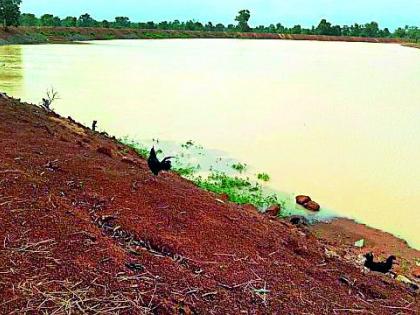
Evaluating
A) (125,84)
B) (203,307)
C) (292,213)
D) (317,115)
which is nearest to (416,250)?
(292,213)

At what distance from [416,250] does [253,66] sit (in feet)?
71.3

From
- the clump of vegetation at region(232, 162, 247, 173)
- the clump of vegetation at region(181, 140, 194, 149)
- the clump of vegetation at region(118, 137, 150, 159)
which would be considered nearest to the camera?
the clump of vegetation at region(232, 162, 247, 173)

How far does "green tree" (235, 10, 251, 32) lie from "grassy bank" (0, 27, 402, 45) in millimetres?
1749

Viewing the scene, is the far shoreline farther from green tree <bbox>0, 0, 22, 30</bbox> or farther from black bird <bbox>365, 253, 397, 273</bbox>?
black bird <bbox>365, 253, 397, 273</bbox>

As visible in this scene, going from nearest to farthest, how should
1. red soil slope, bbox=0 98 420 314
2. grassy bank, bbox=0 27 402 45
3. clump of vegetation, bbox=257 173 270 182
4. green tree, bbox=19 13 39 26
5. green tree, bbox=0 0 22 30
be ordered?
red soil slope, bbox=0 98 420 314
clump of vegetation, bbox=257 173 270 182
green tree, bbox=0 0 22 30
grassy bank, bbox=0 27 402 45
green tree, bbox=19 13 39 26

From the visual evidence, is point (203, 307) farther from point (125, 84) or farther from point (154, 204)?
point (125, 84)

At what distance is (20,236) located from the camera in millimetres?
2842

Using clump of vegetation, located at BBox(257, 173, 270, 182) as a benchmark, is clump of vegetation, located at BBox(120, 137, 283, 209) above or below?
above

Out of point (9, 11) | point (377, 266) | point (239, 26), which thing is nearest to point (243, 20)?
point (239, 26)

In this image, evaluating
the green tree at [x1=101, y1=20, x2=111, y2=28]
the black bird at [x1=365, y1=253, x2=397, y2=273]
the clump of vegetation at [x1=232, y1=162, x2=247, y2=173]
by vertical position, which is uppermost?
the black bird at [x1=365, y1=253, x2=397, y2=273]

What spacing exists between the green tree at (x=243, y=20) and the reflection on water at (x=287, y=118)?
4841cm

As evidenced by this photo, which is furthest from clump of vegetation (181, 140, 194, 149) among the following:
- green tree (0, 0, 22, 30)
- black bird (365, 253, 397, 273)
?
green tree (0, 0, 22, 30)

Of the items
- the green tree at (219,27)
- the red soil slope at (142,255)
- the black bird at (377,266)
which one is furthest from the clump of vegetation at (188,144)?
the green tree at (219,27)

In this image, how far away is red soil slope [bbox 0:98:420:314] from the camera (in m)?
2.50
